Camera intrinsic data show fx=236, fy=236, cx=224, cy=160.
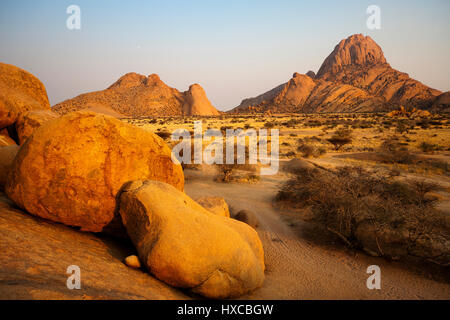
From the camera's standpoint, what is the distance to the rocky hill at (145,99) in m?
73.4

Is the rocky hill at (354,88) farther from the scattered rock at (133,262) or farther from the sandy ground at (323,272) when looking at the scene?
the scattered rock at (133,262)

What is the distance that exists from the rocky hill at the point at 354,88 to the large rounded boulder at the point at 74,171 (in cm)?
8592

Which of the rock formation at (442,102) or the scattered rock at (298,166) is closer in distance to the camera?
the scattered rock at (298,166)

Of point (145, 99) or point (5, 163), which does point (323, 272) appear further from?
point (145, 99)

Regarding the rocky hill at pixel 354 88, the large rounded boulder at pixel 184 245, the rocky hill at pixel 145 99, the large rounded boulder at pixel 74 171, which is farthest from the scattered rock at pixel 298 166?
the rocky hill at pixel 354 88

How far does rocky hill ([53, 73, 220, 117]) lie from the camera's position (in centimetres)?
7340

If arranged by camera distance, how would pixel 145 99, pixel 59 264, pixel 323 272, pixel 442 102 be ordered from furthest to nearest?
pixel 145 99 < pixel 442 102 < pixel 323 272 < pixel 59 264

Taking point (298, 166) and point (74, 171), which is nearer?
point (74, 171)

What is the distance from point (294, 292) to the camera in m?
4.22

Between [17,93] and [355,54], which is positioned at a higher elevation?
[355,54]

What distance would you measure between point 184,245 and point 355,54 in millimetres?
139045

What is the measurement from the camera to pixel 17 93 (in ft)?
30.2

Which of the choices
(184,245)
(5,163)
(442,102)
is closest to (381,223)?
(184,245)

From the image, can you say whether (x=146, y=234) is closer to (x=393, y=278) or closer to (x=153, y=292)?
(x=153, y=292)
